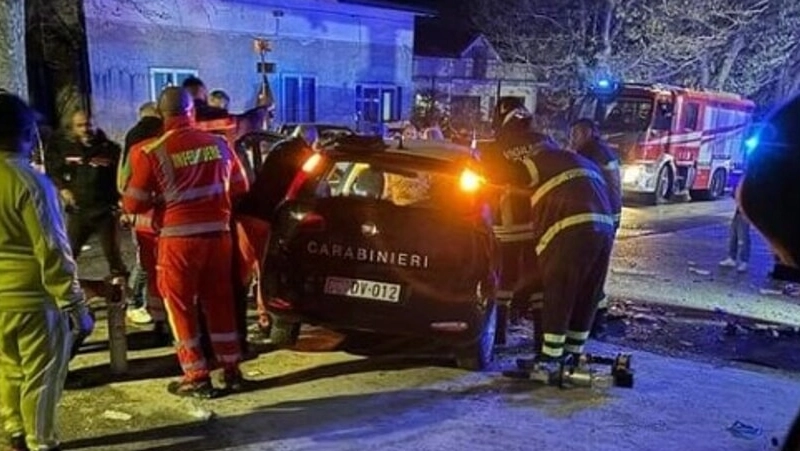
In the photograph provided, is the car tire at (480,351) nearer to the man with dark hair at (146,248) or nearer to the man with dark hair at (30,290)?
the man with dark hair at (146,248)

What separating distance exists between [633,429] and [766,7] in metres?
25.1

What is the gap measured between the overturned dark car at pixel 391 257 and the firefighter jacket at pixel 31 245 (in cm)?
211

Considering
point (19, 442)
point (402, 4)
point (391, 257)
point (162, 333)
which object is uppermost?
point (402, 4)

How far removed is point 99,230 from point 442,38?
1334 inches

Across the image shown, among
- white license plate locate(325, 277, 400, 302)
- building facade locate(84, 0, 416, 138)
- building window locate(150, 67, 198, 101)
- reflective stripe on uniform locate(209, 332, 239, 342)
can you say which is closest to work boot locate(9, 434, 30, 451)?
reflective stripe on uniform locate(209, 332, 239, 342)

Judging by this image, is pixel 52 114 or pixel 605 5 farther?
pixel 605 5

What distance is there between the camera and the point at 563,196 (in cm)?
591

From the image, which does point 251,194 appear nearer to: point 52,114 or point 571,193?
point 571,193

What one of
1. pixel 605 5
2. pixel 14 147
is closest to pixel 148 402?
pixel 14 147

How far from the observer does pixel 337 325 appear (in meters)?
6.02

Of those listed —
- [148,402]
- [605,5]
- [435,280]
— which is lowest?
[148,402]

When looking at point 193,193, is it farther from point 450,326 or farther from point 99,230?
point 99,230

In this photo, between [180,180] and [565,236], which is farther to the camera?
[565,236]

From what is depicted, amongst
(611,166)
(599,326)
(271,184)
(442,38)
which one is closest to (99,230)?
(271,184)
